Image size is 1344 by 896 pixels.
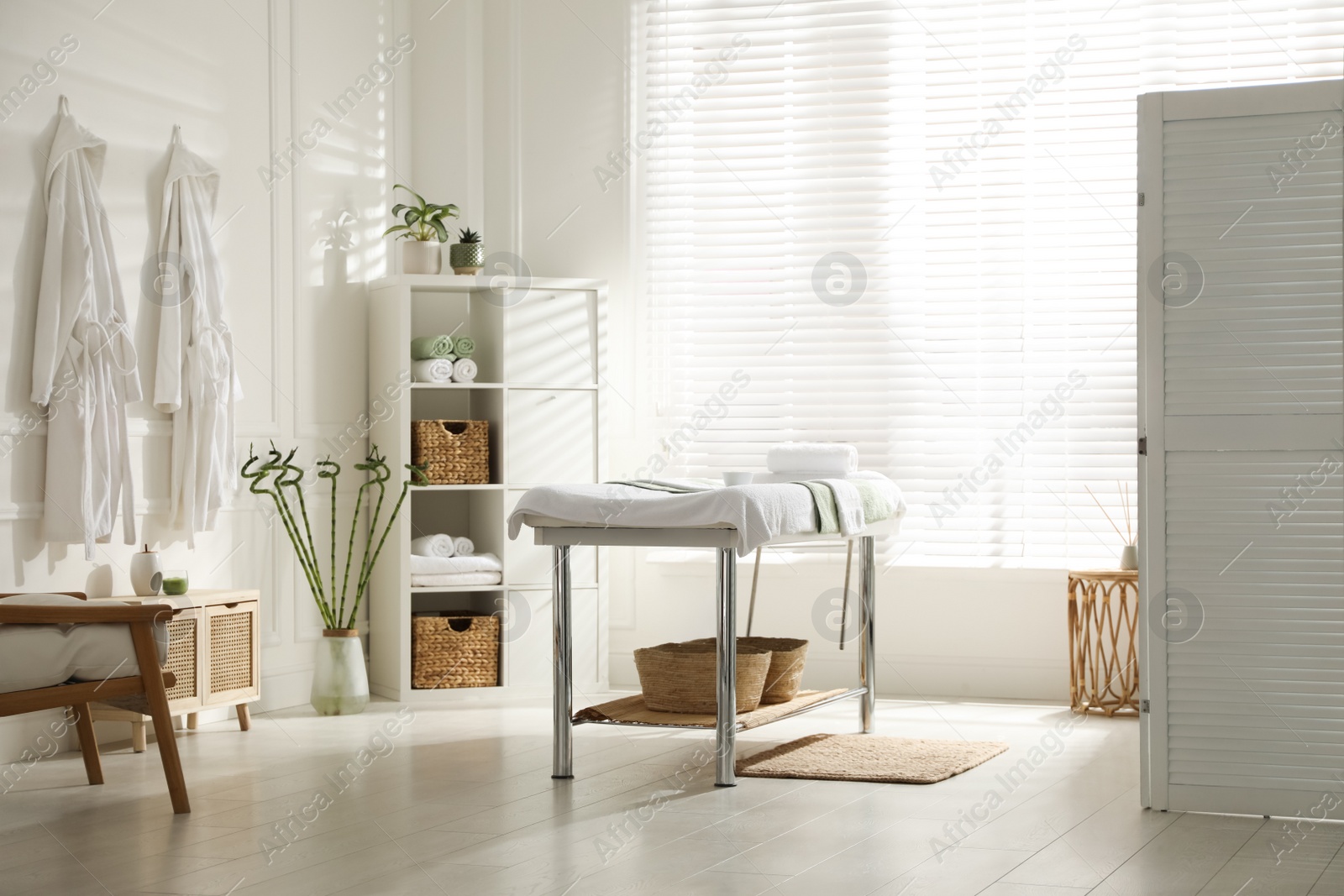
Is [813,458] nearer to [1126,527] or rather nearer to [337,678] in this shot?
[1126,527]

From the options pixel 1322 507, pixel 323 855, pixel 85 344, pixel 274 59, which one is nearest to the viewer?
pixel 323 855

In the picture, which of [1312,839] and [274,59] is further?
[274,59]

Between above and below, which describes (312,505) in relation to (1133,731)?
above

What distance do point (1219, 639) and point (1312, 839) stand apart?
483 millimetres

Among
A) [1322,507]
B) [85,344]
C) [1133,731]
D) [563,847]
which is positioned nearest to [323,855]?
[563,847]

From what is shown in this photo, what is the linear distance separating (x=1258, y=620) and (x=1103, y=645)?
1.76 meters

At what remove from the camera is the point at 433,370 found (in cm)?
517

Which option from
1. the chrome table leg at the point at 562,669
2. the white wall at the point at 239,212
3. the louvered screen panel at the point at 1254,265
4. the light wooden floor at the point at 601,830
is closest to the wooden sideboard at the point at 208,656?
the light wooden floor at the point at 601,830

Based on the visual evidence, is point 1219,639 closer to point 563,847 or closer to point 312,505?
point 563,847

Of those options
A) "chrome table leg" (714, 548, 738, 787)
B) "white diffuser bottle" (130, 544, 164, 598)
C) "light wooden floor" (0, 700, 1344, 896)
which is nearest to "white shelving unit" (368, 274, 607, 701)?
"light wooden floor" (0, 700, 1344, 896)

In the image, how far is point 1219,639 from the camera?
330 cm

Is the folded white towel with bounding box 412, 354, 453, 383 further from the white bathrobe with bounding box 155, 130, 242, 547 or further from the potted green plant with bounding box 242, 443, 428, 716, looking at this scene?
the white bathrobe with bounding box 155, 130, 242, 547

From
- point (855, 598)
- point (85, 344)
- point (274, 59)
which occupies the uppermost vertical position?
point (274, 59)

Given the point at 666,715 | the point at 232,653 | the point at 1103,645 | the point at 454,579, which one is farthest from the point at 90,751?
the point at 1103,645
